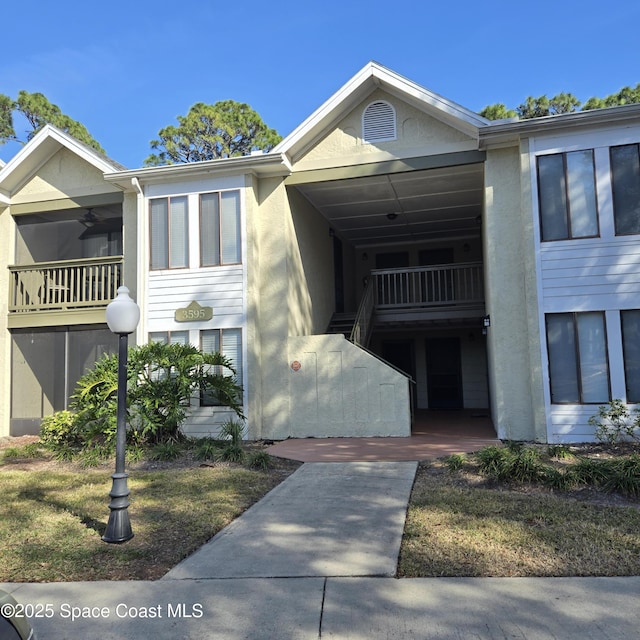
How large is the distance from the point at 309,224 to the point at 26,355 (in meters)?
8.30

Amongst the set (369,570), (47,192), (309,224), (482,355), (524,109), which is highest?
(524,109)

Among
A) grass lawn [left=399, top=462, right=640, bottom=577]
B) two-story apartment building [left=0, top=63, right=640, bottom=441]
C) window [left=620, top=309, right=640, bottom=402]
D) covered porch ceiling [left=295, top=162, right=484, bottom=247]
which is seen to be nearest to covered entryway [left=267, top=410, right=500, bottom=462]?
two-story apartment building [left=0, top=63, right=640, bottom=441]

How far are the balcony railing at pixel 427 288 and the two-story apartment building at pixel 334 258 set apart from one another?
10 centimetres

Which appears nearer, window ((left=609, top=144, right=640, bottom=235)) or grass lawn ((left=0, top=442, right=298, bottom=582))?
grass lawn ((left=0, top=442, right=298, bottom=582))

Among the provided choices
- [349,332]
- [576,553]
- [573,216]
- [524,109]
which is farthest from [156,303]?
[524,109]

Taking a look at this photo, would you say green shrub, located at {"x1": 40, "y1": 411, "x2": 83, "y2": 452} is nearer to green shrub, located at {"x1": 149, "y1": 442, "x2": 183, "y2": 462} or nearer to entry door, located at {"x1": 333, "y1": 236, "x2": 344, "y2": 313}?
green shrub, located at {"x1": 149, "y1": 442, "x2": 183, "y2": 462}

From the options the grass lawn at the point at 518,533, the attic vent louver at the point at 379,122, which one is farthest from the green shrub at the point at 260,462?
the attic vent louver at the point at 379,122

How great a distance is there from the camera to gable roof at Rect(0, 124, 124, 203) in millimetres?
13148

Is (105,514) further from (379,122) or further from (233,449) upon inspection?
(379,122)

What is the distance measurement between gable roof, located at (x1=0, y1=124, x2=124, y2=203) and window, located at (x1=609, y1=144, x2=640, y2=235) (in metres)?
11.0

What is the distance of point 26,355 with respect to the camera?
47.2 ft

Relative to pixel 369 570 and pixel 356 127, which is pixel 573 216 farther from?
pixel 369 570

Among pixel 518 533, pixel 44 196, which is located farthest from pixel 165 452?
pixel 44 196

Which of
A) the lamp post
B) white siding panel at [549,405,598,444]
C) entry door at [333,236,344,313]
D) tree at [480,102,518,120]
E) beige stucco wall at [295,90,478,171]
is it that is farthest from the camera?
tree at [480,102,518,120]
